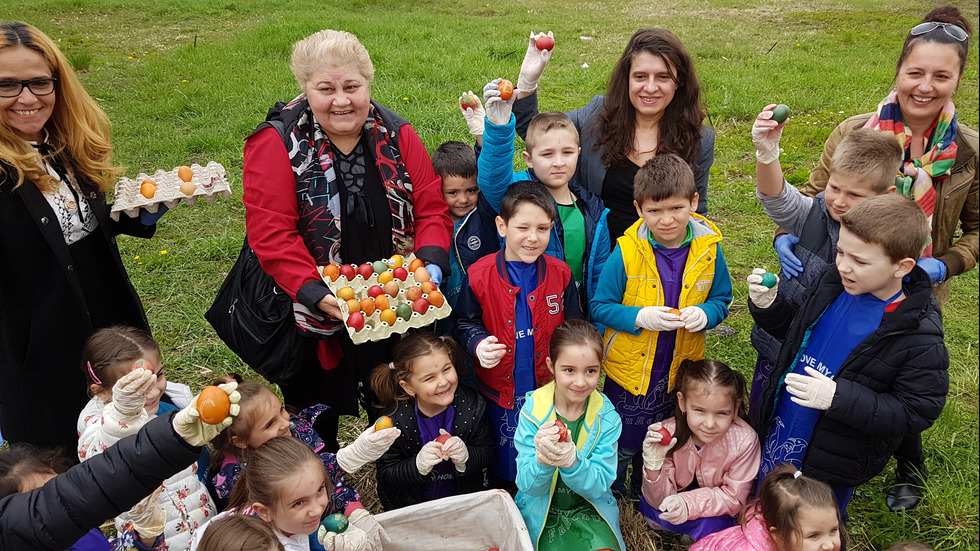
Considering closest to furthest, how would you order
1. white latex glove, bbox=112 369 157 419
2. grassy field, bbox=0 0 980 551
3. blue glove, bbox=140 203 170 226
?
1. white latex glove, bbox=112 369 157 419
2. blue glove, bbox=140 203 170 226
3. grassy field, bbox=0 0 980 551

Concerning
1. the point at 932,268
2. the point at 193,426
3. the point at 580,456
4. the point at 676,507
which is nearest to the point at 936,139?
the point at 932,268

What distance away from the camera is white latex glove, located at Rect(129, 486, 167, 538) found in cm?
259

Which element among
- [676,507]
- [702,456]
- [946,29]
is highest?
[946,29]

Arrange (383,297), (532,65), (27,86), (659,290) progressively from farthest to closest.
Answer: (532,65) → (659,290) → (383,297) → (27,86)

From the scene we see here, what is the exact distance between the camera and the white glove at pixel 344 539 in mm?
2625

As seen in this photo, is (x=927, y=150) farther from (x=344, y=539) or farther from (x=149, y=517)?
(x=149, y=517)

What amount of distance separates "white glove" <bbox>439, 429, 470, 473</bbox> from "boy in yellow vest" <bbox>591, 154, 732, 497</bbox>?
0.78 metres

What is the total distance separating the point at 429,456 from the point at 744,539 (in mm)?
1282

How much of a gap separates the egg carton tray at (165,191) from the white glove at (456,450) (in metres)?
1.50

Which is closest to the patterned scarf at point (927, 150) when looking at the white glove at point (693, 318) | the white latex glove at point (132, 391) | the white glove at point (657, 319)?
the white glove at point (693, 318)

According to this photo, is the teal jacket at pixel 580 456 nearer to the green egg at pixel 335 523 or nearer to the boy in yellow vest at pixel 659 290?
the boy in yellow vest at pixel 659 290

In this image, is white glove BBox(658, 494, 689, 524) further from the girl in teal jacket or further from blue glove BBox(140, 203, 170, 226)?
blue glove BBox(140, 203, 170, 226)

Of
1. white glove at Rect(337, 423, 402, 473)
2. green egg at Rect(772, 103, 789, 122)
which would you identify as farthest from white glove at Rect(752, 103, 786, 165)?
white glove at Rect(337, 423, 402, 473)

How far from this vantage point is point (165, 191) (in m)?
3.18
